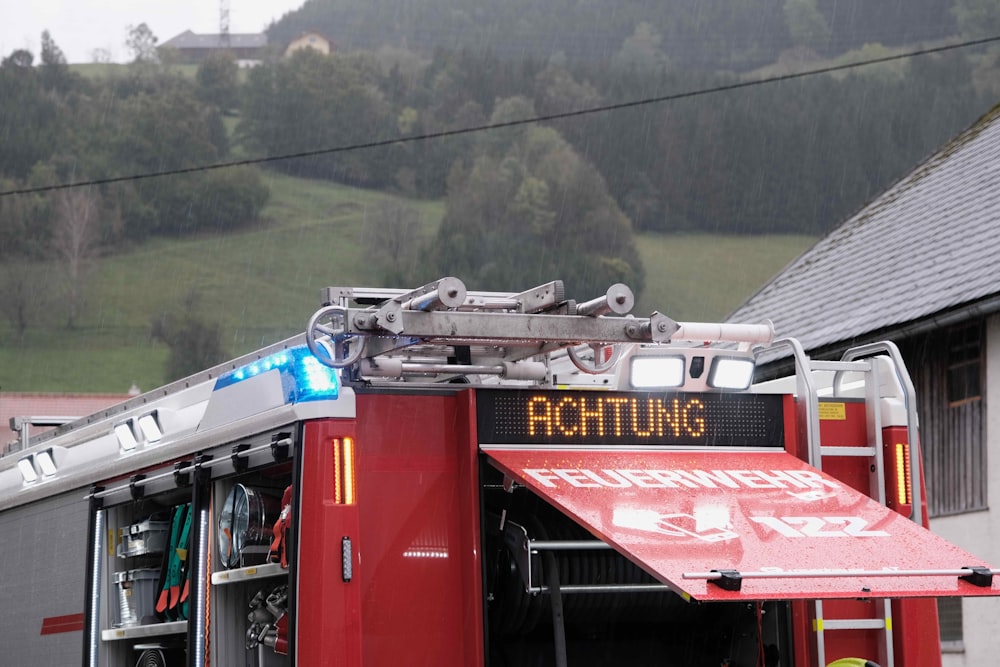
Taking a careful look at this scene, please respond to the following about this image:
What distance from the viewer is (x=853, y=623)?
21.7ft

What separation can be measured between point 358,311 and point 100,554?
270 cm

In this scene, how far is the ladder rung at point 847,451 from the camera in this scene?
6.77 metres

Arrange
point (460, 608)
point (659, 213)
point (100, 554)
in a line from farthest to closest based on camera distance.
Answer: point (659, 213)
point (100, 554)
point (460, 608)

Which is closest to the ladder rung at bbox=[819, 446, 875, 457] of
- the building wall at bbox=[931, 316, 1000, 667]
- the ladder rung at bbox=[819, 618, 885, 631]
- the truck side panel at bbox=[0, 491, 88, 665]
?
the ladder rung at bbox=[819, 618, 885, 631]

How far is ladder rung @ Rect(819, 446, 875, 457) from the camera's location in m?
6.77

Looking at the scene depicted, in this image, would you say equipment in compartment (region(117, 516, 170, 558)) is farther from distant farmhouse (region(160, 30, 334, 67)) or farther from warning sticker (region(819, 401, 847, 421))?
distant farmhouse (region(160, 30, 334, 67))

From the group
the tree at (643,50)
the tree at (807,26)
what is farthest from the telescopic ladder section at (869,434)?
the tree at (807,26)

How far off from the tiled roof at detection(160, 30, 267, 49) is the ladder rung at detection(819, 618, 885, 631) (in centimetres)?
13428

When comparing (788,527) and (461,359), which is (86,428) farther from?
(788,527)

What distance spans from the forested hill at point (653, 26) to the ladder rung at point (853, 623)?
114 meters

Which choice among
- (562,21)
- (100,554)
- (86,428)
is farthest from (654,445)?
(562,21)

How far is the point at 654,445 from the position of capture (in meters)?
6.50

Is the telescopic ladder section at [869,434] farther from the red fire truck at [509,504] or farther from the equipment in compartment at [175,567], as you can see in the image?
the equipment in compartment at [175,567]

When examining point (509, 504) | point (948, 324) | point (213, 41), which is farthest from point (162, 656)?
point (213, 41)
